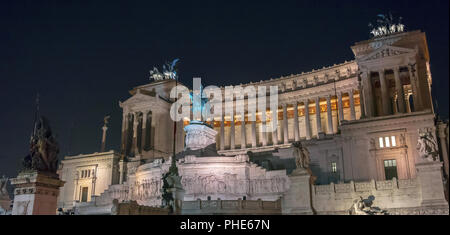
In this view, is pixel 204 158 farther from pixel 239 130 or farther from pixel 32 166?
pixel 239 130

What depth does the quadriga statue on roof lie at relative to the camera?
62.9 ft

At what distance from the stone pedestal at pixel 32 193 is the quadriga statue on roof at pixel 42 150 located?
0.47 m

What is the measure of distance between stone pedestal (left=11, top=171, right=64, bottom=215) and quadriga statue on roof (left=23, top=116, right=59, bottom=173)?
47cm

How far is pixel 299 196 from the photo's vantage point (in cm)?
3466

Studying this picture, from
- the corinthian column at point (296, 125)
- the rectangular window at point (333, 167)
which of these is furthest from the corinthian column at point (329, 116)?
the rectangular window at point (333, 167)

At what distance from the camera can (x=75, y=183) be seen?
67.1 m

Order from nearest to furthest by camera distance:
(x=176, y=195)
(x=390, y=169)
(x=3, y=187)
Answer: (x=176, y=195) < (x=3, y=187) < (x=390, y=169)

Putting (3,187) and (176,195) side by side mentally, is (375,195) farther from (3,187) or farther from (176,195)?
(3,187)

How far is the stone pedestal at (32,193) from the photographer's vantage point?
1859 cm

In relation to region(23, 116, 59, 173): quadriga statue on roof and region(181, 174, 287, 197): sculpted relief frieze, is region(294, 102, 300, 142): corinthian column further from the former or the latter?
region(23, 116, 59, 173): quadriga statue on roof

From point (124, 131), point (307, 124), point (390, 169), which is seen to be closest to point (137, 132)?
point (124, 131)

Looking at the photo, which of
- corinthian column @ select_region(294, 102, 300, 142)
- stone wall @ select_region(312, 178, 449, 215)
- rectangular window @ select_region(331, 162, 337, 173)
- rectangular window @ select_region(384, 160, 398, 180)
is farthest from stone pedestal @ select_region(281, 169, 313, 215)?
corinthian column @ select_region(294, 102, 300, 142)

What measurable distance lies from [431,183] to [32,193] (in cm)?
2801

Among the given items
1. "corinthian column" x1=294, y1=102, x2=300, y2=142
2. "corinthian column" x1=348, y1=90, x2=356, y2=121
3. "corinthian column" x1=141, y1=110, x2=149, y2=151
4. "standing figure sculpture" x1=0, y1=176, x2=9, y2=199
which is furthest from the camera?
"corinthian column" x1=141, y1=110, x2=149, y2=151
